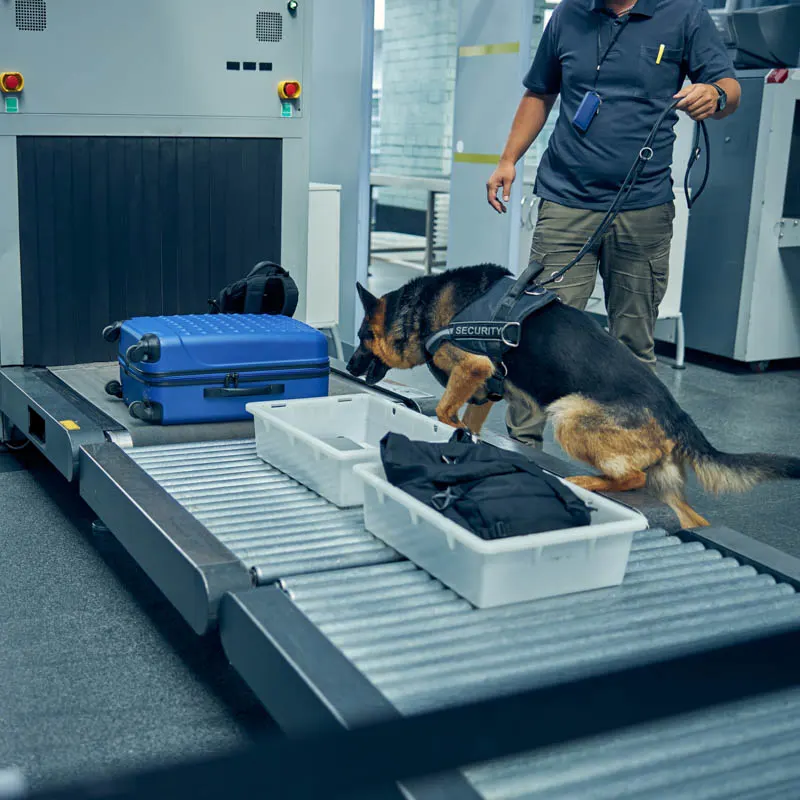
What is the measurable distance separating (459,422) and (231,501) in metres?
0.88

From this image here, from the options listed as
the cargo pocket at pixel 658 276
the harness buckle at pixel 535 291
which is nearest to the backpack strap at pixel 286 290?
the harness buckle at pixel 535 291

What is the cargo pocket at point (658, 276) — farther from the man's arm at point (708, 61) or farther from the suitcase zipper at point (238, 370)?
the suitcase zipper at point (238, 370)

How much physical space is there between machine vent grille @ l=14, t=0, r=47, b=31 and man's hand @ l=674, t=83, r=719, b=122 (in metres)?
2.00

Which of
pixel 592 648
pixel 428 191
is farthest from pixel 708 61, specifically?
pixel 428 191

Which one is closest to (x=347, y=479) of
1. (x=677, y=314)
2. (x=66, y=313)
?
(x=66, y=313)

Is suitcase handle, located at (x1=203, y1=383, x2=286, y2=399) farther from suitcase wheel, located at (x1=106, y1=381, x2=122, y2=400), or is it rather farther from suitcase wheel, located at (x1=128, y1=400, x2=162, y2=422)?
suitcase wheel, located at (x1=106, y1=381, x2=122, y2=400)

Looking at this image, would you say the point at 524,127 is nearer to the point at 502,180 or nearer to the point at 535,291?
the point at 502,180

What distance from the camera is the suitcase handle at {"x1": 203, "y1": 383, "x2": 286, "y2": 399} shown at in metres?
2.94

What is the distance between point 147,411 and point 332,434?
1.71ft

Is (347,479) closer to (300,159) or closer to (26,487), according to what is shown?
(26,487)

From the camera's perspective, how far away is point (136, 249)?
3.59 metres

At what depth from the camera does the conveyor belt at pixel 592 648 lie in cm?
140

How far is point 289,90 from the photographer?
3732 mm

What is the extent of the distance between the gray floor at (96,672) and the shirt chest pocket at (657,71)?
191 centimetres
